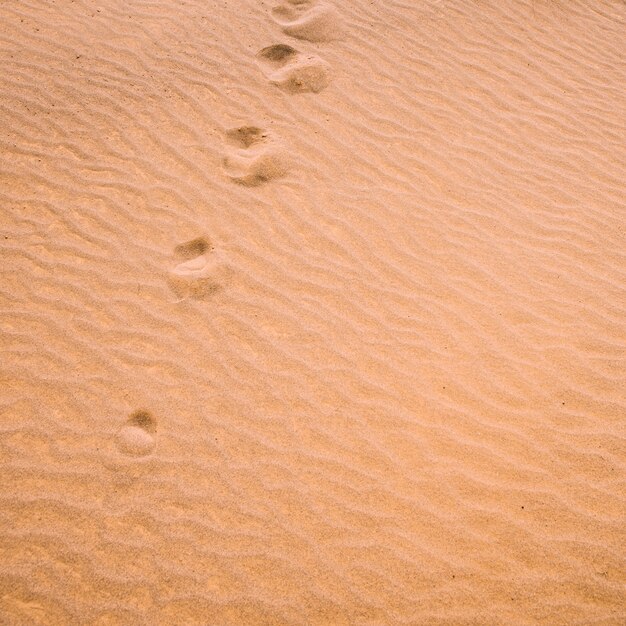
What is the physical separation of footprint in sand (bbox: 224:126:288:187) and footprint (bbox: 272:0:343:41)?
1.43 m

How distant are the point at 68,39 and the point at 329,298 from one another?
11.8 ft

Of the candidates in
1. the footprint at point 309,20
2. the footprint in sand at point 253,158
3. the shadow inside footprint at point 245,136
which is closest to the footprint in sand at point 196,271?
the footprint in sand at point 253,158

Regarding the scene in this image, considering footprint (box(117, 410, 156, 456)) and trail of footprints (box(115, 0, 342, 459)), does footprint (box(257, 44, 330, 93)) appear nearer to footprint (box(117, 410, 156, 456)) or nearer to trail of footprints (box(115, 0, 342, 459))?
trail of footprints (box(115, 0, 342, 459))

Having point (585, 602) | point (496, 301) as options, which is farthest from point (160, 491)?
point (496, 301)

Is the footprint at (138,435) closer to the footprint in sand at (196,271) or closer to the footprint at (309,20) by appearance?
the footprint in sand at (196,271)

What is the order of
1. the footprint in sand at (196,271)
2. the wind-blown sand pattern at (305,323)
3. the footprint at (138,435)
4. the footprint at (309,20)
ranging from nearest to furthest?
the wind-blown sand pattern at (305,323) → the footprint at (138,435) → the footprint in sand at (196,271) → the footprint at (309,20)

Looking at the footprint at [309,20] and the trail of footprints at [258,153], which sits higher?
the footprint at [309,20]

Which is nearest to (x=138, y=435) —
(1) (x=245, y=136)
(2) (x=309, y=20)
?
(1) (x=245, y=136)

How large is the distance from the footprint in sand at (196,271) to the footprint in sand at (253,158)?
69 cm

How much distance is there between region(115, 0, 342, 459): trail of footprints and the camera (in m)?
2.87

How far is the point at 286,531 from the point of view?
2580mm


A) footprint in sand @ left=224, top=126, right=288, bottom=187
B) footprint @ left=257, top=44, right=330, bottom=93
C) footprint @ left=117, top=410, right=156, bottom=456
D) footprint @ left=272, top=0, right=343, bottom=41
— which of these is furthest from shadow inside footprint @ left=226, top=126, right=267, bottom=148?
footprint @ left=117, top=410, right=156, bottom=456

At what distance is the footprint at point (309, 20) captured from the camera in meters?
5.06

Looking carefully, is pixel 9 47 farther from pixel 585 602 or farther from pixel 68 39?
pixel 585 602
